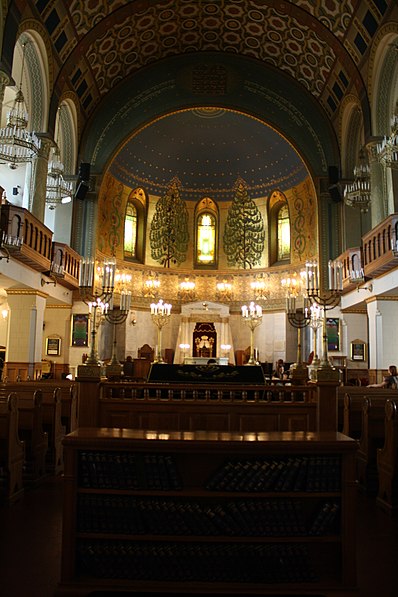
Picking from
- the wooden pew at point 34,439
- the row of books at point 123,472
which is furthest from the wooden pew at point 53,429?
the row of books at point 123,472

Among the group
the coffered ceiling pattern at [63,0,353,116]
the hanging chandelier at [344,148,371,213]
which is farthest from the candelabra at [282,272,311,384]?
the coffered ceiling pattern at [63,0,353,116]

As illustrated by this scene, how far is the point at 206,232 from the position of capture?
2588 centimetres

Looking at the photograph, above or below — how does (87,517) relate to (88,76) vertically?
below

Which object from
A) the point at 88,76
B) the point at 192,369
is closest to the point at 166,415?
the point at 192,369

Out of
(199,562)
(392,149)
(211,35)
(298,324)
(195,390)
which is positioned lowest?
(199,562)

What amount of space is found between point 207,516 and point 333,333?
53.7ft

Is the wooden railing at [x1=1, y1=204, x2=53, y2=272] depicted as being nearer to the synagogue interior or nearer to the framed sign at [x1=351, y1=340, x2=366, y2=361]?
the synagogue interior

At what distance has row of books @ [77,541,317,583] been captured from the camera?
406 cm

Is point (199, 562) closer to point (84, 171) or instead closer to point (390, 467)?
point (390, 467)

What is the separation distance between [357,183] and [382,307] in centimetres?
368

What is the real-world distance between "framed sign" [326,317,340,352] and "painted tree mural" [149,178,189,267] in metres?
8.25

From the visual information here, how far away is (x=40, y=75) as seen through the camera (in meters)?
16.0

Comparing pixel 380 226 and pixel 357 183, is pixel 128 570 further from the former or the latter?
pixel 357 183

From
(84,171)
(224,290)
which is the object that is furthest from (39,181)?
(224,290)
